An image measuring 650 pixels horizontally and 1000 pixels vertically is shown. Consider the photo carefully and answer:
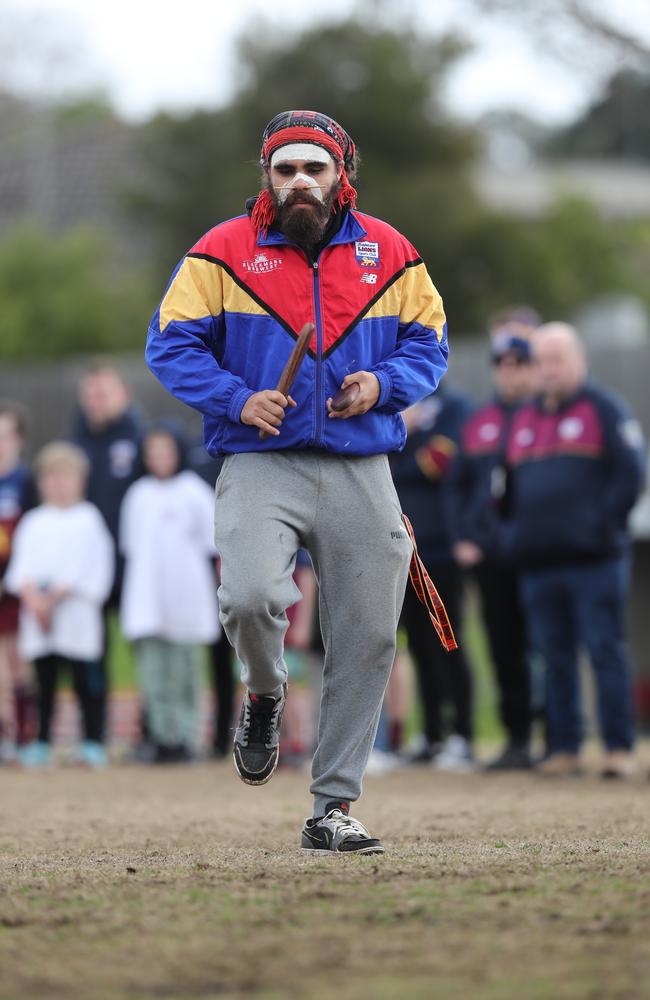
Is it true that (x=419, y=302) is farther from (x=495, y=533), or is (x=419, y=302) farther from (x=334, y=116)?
(x=334, y=116)

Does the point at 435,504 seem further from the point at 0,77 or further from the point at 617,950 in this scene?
the point at 0,77

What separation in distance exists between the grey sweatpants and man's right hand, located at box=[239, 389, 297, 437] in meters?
0.18

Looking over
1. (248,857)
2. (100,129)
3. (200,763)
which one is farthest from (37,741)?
(100,129)

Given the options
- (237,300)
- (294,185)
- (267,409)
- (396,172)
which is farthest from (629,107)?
(396,172)

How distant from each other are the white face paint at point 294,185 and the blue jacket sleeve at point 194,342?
1.05 feet

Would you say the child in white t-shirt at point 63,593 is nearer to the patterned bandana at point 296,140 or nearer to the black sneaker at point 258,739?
the black sneaker at point 258,739

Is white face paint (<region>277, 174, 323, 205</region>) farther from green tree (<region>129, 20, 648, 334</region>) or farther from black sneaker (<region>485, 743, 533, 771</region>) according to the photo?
green tree (<region>129, 20, 648, 334</region>)

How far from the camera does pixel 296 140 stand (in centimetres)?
548

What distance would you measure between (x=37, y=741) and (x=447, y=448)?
3.35m


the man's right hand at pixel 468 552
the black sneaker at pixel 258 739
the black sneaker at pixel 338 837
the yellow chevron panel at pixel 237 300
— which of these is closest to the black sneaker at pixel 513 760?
the man's right hand at pixel 468 552

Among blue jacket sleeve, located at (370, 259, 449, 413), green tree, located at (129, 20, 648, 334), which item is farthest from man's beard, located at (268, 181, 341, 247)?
green tree, located at (129, 20, 648, 334)

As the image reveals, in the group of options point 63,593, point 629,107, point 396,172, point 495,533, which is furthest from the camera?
point 396,172

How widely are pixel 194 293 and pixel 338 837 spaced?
1836 mm

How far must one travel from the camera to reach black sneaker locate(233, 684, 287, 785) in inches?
216
